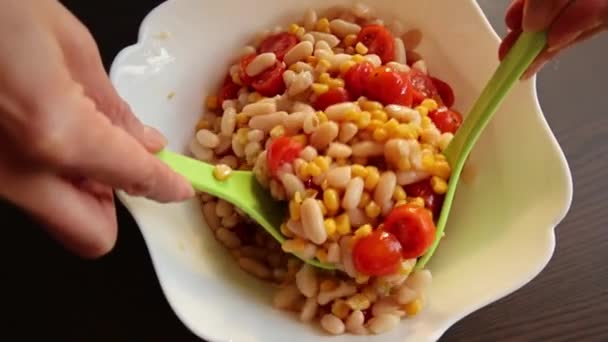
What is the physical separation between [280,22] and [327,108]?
0.76ft

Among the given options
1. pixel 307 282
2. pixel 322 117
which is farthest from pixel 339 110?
pixel 307 282

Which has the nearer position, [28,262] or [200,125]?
[28,262]

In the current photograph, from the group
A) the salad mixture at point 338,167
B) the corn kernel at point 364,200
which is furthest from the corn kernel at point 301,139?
the corn kernel at point 364,200

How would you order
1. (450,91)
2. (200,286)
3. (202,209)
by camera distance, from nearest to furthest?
1. (200,286)
2. (202,209)
3. (450,91)

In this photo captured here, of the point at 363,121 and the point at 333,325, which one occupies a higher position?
the point at 363,121

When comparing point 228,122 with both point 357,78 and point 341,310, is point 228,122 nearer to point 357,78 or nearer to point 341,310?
point 357,78

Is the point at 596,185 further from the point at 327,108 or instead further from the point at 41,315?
the point at 41,315

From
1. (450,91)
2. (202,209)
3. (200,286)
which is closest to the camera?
(200,286)

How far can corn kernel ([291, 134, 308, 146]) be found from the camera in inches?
35.1

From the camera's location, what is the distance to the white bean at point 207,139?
3.18ft

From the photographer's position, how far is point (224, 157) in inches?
38.8

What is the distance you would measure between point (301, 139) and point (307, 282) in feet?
0.60

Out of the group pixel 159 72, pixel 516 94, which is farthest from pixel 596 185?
pixel 159 72

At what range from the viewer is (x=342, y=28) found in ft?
3.46
